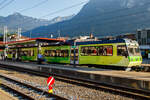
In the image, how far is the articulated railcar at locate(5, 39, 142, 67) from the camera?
56.3 ft

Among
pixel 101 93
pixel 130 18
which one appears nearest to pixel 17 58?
pixel 101 93

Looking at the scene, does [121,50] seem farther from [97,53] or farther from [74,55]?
[74,55]

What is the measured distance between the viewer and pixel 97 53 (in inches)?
763

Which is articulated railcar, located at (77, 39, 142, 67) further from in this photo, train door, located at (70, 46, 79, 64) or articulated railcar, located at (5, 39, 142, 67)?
train door, located at (70, 46, 79, 64)

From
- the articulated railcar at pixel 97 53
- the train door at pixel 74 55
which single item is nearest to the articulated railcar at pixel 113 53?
the articulated railcar at pixel 97 53

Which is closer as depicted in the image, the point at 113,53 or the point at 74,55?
the point at 113,53

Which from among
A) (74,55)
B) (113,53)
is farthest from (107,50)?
(74,55)

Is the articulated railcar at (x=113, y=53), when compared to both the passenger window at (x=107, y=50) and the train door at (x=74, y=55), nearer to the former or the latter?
the passenger window at (x=107, y=50)

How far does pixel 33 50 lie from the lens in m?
30.2

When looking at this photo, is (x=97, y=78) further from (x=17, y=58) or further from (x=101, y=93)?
(x=17, y=58)

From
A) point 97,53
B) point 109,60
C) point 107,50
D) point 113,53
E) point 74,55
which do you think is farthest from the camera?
point 74,55

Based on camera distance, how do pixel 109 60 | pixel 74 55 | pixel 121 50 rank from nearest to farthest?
pixel 121 50 < pixel 109 60 < pixel 74 55

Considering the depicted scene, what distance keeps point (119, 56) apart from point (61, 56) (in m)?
9.55

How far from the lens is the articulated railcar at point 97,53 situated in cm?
1716
